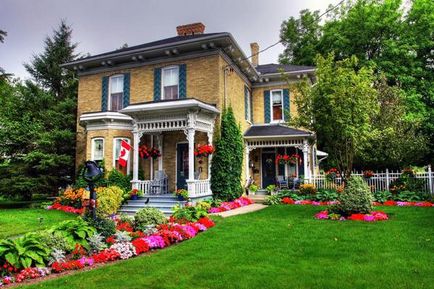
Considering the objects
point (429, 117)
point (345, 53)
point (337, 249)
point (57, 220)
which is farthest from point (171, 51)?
point (429, 117)

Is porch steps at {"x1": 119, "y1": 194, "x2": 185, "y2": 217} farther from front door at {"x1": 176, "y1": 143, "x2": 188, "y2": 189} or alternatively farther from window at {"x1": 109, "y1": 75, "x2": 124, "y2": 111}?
window at {"x1": 109, "y1": 75, "x2": 124, "y2": 111}

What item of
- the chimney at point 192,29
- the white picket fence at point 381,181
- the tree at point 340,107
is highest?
the chimney at point 192,29

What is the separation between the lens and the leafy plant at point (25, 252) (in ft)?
17.7

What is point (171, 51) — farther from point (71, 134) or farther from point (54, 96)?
point (54, 96)

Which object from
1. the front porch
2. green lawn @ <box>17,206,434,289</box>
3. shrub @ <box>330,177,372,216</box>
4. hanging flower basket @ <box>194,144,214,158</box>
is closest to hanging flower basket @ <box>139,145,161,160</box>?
the front porch

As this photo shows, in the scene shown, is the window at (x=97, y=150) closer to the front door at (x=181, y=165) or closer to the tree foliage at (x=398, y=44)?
the front door at (x=181, y=165)

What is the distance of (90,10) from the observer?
584 inches

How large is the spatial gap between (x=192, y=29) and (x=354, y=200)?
1350 cm

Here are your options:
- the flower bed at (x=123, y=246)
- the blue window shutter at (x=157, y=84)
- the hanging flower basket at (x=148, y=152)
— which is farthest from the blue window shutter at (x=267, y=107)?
the flower bed at (x=123, y=246)

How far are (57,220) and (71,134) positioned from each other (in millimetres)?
7068

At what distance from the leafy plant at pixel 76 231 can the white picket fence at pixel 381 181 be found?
1170cm

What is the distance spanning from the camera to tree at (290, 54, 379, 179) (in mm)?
10469

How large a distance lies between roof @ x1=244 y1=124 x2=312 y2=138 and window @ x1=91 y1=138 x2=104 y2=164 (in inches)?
296

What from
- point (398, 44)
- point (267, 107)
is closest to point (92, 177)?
point (267, 107)
